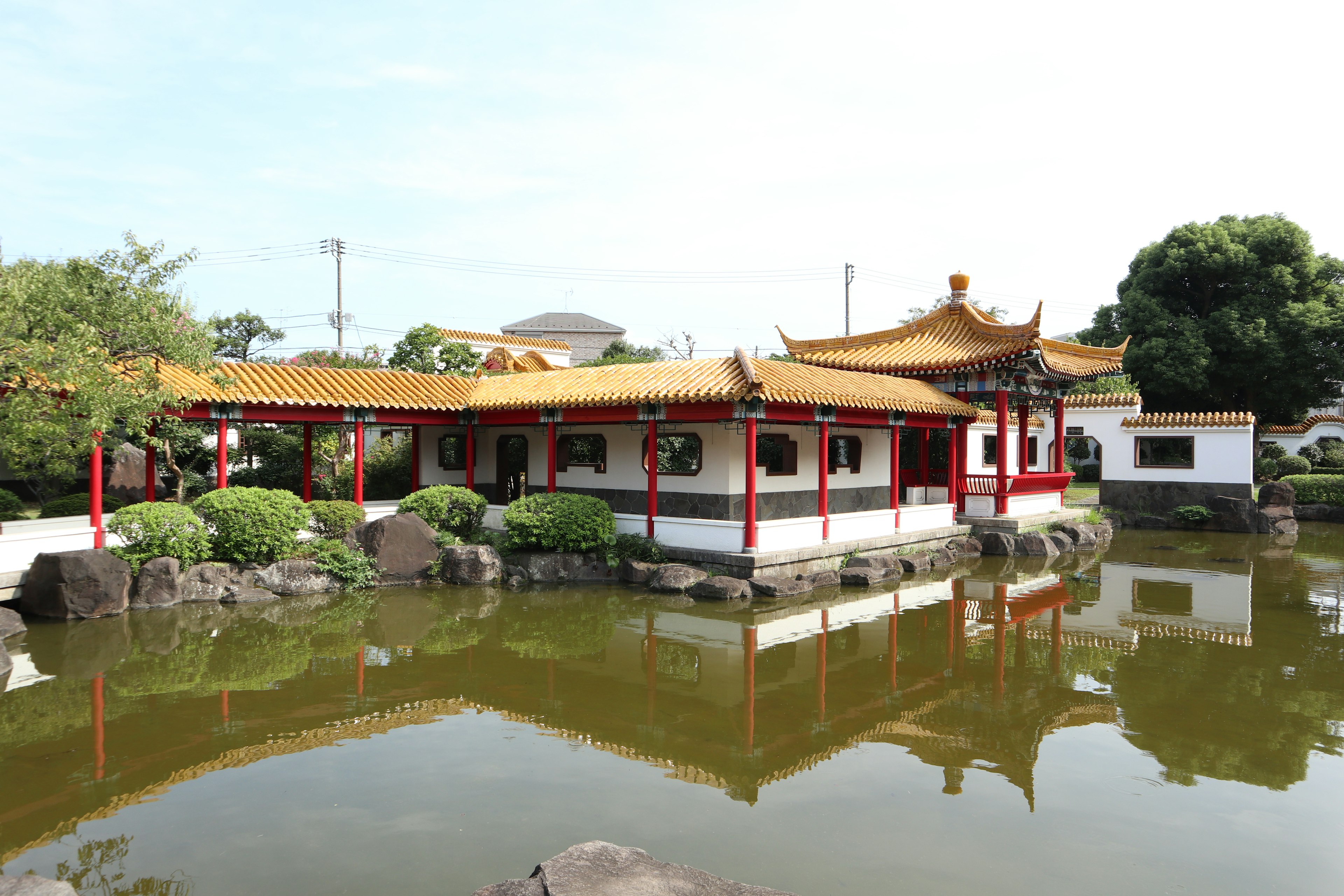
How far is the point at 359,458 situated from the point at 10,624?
19.5ft

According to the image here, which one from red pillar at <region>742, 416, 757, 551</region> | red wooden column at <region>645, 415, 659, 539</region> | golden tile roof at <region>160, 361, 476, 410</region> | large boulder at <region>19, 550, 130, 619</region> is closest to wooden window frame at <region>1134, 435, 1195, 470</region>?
red pillar at <region>742, 416, 757, 551</region>

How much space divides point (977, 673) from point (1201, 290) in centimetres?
3011

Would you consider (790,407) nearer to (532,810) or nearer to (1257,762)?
(1257,762)

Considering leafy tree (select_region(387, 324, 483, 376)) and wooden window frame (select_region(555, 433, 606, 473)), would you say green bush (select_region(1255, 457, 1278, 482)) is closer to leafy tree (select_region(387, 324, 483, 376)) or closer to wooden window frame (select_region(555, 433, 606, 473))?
wooden window frame (select_region(555, 433, 606, 473))

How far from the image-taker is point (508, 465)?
18.0m

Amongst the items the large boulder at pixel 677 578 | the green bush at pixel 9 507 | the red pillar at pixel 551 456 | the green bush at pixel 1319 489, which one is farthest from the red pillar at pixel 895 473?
the green bush at pixel 9 507

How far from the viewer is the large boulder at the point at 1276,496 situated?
2131 centimetres

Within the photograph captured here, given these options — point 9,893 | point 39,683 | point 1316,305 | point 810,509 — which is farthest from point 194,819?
point 1316,305

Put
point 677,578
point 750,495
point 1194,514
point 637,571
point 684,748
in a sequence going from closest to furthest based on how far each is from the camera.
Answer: point 684,748 → point 677,578 → point 750,495 → point 637,571 → point 1194,514

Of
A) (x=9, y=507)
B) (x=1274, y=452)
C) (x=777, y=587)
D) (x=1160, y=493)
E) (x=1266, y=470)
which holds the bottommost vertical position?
(x=777, y=587)

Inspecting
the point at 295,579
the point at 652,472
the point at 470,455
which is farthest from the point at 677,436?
the point at 295,579

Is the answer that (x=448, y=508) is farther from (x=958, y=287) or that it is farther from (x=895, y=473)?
(x=958, y=287)

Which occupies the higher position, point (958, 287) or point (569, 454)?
point (958, 287)

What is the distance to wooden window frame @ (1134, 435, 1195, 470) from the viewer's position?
22.4 meters
